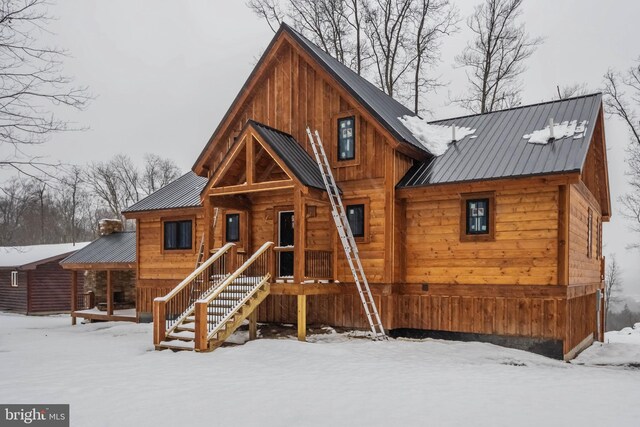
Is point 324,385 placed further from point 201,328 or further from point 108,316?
point 108,316

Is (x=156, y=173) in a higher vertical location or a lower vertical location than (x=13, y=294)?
higher

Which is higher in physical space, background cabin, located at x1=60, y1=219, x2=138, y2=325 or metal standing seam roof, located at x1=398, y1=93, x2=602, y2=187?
metal standing seam roof, located at x1=398, y1=93, x2=602, y2=187

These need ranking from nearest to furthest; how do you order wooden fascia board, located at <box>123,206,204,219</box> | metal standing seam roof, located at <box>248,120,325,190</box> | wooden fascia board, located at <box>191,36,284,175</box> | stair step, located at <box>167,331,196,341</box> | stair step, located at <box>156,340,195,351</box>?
stair step, located at <box>156,340,195,351</box> < stair step, located at <box>167,331,196,341</box> < metal standing seam roof, located at <box>248,120,325,190</box> < wooden fascia board, located at <box>191,36,284,175</box> < wooden fascia board, located at <box>123,206,204,219</box>

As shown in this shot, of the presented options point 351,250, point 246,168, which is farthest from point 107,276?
point 351,250

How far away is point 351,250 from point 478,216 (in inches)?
136

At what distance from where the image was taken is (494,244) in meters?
13.3

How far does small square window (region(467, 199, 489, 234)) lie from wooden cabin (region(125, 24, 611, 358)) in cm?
3

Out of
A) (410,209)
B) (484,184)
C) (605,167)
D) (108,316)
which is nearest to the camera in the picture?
(484,184)

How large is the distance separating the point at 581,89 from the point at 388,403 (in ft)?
95.4

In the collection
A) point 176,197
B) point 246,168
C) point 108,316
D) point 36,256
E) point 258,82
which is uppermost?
point 258,82

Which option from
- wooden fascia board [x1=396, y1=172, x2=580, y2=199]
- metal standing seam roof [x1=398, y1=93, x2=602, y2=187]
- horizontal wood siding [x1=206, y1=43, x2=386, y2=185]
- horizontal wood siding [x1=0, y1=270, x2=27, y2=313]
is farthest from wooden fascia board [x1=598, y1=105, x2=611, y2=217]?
horizontal wood siding [x1=0, y1=270, x2=27, y2=313]

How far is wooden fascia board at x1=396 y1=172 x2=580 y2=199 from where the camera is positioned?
12133 millimetres

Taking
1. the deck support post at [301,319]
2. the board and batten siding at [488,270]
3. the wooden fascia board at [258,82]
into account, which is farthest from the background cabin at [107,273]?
the board and batten siding at [488,270]

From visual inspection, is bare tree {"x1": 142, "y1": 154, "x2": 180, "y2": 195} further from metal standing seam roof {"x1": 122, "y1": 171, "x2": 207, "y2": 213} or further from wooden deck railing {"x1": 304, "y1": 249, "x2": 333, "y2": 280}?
wooden deck railing {"x1": 304, "y1": 249, "x2": 333, "y2": 280}
